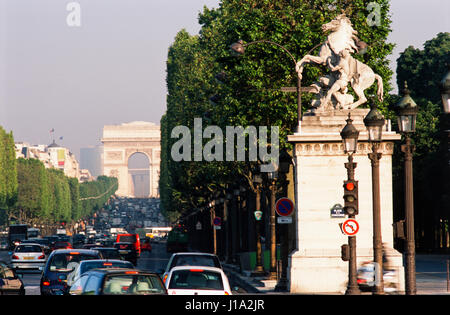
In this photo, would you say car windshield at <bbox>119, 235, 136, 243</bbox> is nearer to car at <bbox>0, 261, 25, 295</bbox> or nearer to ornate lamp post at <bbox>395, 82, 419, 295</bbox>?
car at <bbox>0, 261, 25, 295</bbox>

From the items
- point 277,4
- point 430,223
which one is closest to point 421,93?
point 430,223

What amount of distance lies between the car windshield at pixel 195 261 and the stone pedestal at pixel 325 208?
554 cm

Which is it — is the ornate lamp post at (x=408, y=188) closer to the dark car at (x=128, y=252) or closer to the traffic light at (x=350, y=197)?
the traffic light at (x=350, y=197)

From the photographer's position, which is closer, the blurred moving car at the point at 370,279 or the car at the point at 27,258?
the blurred moving car at the point at 370,279

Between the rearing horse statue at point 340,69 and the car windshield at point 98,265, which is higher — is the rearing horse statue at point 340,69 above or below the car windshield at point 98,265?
above

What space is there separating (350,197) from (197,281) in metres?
6.83

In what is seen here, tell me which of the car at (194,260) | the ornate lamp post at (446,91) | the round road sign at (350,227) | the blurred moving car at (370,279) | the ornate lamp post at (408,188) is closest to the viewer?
the ornate lamp post at (446,91)

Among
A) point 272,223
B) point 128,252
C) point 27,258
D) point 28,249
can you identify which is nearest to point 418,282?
point 272,223

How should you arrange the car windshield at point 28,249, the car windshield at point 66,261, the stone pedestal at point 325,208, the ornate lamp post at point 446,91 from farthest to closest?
the car windshield at point 28,249 < the stone pedestal at point 325,208 < the car windshield at point 66,261 < the ornate lamp post at point 446,91

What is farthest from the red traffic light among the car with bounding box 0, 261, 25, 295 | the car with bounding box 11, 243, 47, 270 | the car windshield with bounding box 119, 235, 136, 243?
the car windshield with bounding box 119, 235, 136, 243

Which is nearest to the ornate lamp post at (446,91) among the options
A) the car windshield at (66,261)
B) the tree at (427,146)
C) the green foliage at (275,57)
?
the car windshield at (66,261)

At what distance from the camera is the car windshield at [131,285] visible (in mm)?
17625

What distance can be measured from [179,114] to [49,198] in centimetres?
8273

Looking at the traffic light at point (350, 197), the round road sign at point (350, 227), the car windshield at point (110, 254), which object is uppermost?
the traffic light at point (350, 197)
